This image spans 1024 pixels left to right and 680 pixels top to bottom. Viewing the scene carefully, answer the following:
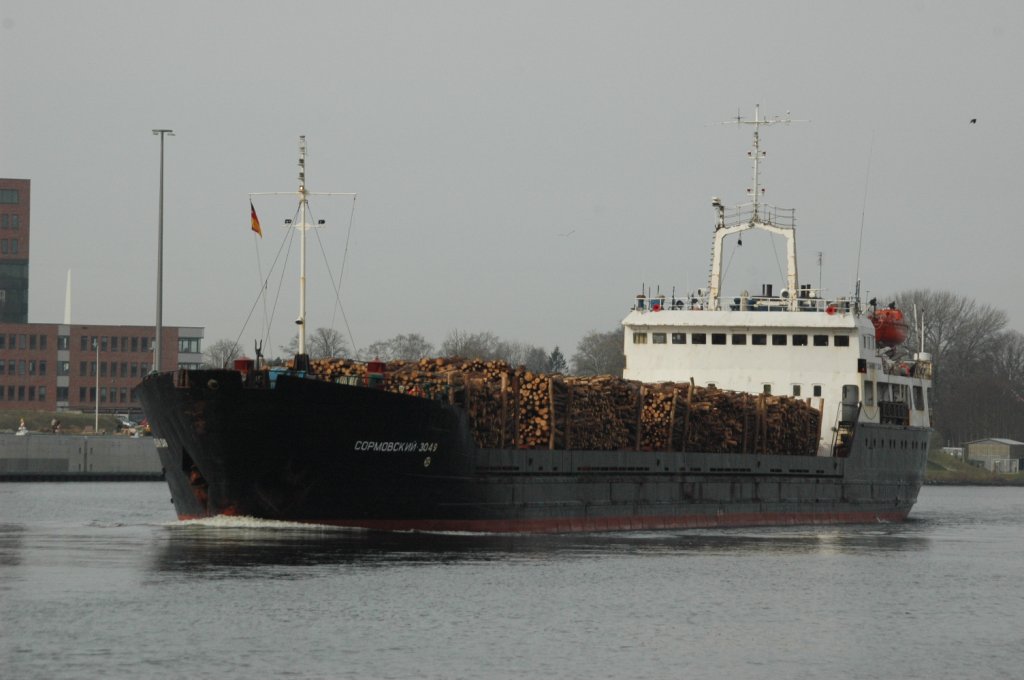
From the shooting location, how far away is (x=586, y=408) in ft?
129

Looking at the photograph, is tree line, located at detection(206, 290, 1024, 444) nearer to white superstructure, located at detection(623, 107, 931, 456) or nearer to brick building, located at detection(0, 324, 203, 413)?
brick building, located at detection(0, 324, 203, 413)

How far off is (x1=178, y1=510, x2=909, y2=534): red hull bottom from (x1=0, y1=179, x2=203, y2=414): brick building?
246 feet

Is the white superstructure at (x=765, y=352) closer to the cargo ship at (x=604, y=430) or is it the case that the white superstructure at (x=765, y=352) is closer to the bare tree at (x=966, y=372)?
the cargo ship at (x=604, y=430)

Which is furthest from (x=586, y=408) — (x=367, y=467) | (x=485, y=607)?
(x=485, y=607)

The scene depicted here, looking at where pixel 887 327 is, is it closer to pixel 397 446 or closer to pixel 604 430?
pixel 604 430

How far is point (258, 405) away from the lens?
105ft

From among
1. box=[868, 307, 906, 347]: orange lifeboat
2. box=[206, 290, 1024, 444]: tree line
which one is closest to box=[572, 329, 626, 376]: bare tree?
box=[206, 290, 1024, 444]: tree line

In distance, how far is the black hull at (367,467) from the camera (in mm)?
32281

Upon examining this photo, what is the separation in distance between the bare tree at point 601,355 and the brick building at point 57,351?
3070cm

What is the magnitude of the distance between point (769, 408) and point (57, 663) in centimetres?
2931

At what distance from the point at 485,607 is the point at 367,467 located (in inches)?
367

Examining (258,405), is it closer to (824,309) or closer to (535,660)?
(535,660)

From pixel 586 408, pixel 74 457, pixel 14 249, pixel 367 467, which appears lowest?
pixel 74 457

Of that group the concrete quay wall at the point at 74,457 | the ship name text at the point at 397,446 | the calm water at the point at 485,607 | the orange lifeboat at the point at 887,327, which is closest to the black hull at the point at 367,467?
the ship name text at the point at 397,446
